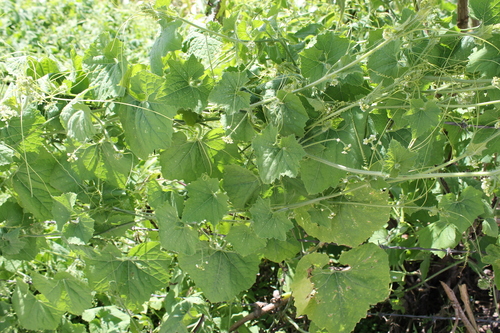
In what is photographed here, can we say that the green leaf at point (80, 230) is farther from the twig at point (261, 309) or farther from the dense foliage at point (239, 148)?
the twig at point (261, 309)

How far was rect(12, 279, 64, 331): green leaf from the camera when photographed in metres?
1.73

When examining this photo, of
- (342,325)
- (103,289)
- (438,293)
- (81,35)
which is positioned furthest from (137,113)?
(81,35)

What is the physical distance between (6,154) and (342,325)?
47.0 inches

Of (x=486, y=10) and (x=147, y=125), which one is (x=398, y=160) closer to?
(x=486, y=10)

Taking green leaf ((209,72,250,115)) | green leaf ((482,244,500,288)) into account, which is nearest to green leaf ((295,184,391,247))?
green leaf ((209,72,250,115))

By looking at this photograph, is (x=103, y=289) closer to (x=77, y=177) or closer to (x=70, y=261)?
(x=77, y=177)

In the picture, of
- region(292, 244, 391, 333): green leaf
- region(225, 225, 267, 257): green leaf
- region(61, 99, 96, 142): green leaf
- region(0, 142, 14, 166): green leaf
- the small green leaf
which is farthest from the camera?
the small green leaf

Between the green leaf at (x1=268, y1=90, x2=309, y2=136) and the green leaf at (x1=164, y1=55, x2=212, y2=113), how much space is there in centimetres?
21

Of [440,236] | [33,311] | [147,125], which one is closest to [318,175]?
[147,125]

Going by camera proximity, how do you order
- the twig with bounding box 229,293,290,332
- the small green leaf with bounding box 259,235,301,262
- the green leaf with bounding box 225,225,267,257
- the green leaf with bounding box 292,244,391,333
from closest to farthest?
the green leaf with bounding box 225,225,267,257, the green leaf with bounding box 292,244,391,333, the small green leaf with bounding box 259,235,301,262, the twig with bounding box 229,293,290,332

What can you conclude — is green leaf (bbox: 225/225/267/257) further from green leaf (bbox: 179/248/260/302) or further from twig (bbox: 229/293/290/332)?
twig (bbox: 229/293/290/332)

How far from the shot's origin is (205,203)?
53.8 inches

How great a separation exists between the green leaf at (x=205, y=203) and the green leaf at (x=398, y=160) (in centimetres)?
47

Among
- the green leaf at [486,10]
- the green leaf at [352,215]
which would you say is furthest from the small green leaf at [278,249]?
the green leaf at [486,10]
